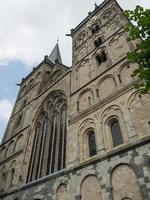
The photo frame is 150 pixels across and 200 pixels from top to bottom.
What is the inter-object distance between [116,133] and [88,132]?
1.84 meters

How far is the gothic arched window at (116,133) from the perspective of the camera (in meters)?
9.27

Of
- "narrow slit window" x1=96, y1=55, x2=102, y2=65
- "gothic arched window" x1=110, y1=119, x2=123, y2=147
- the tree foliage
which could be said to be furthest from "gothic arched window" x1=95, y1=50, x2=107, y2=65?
the tree foliage

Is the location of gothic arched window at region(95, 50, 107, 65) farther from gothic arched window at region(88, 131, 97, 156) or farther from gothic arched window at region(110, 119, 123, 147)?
gothic arched window at region(88, 131, 97, 156)

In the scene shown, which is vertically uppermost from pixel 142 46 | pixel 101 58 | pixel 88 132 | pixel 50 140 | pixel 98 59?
pixel 98 59

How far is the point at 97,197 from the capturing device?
7.95 meters

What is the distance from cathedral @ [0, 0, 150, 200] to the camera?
797 centimetres

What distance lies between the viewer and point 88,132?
1099 centimetres

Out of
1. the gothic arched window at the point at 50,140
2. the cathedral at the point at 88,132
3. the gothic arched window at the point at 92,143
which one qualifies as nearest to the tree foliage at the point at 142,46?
the cathedral at the point at 88,132

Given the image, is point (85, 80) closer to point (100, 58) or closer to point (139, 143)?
point (100, 58)

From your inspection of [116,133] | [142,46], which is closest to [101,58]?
[116,133]

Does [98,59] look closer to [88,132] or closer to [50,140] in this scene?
[88,132]

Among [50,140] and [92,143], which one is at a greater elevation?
[50,140]

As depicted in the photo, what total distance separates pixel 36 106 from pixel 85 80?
6.29 m

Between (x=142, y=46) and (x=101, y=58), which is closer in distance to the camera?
(x=142, y=46)
